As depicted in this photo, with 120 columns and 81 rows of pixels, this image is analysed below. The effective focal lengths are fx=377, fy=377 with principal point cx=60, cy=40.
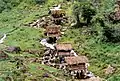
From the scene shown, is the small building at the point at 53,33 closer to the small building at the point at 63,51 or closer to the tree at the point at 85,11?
the tree at the point at 85,11

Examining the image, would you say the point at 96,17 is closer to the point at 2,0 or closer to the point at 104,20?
the point at 104,20

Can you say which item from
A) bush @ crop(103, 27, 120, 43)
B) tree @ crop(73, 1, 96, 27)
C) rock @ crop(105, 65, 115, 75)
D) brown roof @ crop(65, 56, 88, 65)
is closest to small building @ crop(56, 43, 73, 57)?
brown roof @ crop(65, 56, 88, 65)

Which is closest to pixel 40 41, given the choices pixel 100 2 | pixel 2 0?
pixel 100 2

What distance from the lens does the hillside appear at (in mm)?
54934

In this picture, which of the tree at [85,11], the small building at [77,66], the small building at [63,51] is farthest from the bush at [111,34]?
the small building at [77,66]

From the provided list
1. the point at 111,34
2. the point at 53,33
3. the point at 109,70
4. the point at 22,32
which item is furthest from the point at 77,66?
the point at 22,32

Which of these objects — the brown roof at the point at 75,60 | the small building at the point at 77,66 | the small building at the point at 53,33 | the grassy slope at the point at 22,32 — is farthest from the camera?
the small building at the point at 53,33

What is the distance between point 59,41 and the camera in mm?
76062

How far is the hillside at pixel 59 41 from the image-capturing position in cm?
5493

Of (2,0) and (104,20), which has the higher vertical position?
(104,20)

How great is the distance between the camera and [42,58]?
6650 cm

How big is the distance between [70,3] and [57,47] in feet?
117

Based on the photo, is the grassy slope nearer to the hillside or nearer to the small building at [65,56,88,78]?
the hillside

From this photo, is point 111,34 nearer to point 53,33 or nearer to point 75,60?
point 75,60
